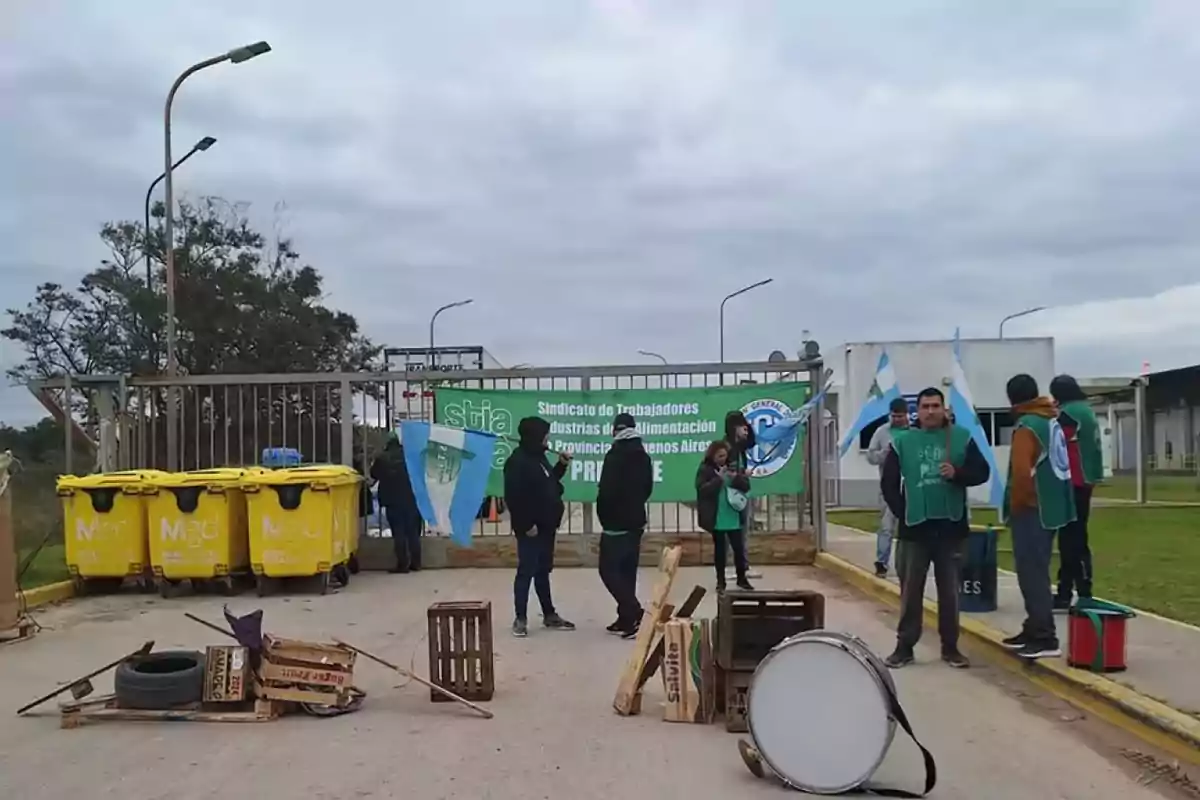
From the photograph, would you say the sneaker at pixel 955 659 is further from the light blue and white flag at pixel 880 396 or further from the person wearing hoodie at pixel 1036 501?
the light blue and white flag at pixel 880 396

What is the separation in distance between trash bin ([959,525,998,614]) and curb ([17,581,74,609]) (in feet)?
29.9

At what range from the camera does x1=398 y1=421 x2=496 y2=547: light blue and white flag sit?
45.5 feet

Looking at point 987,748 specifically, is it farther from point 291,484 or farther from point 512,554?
point 512,554

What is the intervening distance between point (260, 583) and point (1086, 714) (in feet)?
29.7

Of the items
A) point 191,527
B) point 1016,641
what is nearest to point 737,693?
point 1016,641

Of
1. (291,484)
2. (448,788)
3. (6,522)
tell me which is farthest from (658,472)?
(448,788)

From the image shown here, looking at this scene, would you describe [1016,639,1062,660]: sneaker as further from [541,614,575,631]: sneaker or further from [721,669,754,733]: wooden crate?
[541,614,575,631]: sneaker

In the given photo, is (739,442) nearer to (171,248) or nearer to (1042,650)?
(1042,650)

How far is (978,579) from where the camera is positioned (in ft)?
34.8

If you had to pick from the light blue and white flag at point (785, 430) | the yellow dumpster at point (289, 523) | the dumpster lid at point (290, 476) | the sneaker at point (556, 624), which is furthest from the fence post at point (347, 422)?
the sneaker at point (556, 624)

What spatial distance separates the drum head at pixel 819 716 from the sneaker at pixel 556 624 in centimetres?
516

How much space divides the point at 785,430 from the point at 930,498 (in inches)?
284

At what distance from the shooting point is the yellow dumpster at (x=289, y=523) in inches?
520

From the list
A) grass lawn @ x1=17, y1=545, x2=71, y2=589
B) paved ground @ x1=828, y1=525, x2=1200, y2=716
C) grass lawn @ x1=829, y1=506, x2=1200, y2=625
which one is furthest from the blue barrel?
grass lawn @ x1=829, y1=506, x2=1200, y2=625
